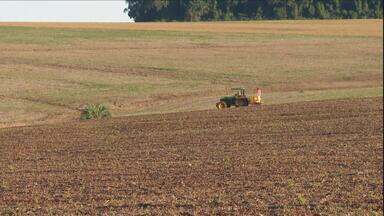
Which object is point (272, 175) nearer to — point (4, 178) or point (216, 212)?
point (216, 212)

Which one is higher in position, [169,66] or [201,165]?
Answer: [201,165]

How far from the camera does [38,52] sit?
60844 mm

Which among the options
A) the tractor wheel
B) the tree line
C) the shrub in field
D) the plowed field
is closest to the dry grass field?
the shrub in field

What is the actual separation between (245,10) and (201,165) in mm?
→ 87448

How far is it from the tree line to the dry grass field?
62.6 ft

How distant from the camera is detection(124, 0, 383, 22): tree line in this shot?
Result: 105688mm

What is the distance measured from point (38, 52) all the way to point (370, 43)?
28.4 meters

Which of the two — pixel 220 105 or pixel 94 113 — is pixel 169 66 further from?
pixel 94 113

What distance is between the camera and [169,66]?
5691cm

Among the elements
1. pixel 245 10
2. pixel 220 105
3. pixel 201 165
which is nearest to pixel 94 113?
pixel 220 105

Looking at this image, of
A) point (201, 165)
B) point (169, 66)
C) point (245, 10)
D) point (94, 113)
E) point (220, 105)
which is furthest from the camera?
point (245, 10)

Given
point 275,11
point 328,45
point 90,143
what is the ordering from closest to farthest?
point 90,143 → point 328,45 → point 275,11

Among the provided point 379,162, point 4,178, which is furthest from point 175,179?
point 379,162

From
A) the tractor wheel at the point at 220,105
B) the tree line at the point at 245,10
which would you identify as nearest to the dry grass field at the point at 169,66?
the tractor wheel at the point at 220,105
